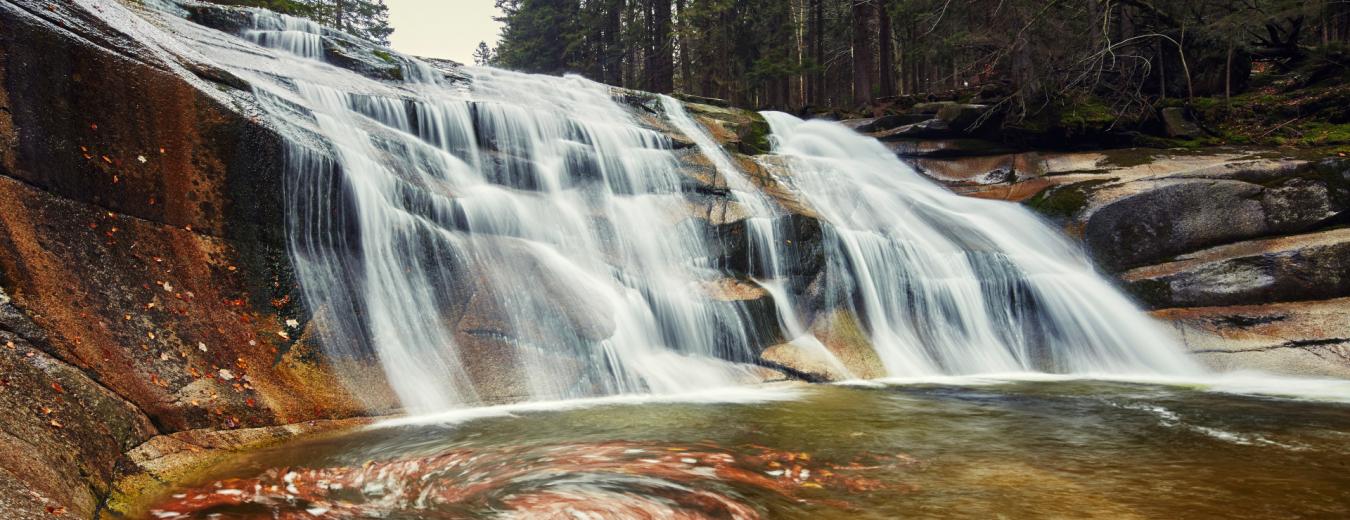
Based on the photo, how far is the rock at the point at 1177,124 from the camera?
1259 centimetres

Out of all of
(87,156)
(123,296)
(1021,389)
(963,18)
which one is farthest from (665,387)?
(963,18)

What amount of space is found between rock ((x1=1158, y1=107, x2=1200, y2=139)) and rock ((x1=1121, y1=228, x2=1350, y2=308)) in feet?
11.7

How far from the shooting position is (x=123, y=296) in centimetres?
500

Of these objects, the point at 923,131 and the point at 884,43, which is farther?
the point at 884,43

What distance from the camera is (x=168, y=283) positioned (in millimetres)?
5340

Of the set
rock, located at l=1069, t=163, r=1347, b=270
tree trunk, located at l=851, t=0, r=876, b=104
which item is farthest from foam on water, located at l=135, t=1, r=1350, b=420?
tree trunk, located at l=851, t=0, r=876, b=104

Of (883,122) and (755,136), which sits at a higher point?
(883,122)

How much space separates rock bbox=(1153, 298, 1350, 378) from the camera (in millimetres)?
8203

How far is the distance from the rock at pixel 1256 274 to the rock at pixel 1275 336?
0.17 metres

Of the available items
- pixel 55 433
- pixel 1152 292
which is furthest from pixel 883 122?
pixel 55 433

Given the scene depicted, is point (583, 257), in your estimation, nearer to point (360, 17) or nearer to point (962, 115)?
point (962, 115)

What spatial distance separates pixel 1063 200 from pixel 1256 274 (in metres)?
3.00

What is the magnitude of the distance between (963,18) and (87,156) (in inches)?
858

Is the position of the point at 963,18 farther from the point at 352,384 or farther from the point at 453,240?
the point at 352,384
